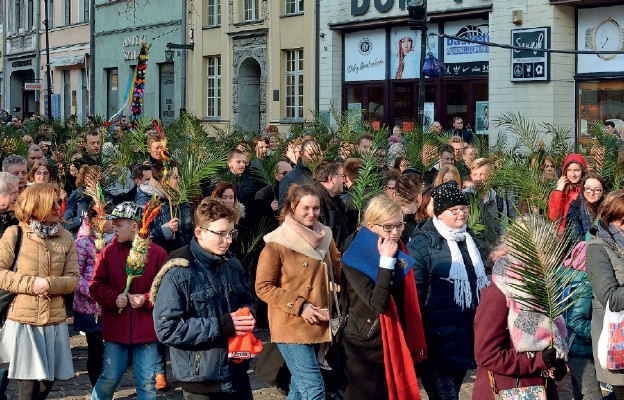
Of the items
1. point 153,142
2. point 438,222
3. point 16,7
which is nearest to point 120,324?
point 438,222

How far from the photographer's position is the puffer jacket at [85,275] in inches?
316

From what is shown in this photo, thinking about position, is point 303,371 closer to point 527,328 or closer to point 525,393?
point 525,393

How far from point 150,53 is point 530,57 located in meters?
19.0

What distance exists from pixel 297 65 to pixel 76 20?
18208mm

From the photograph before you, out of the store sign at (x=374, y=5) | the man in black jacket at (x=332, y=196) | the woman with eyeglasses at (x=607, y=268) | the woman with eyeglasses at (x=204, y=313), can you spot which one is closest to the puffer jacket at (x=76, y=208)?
the man in black jacket at (x=332, y=196)

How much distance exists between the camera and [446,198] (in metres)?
6.47

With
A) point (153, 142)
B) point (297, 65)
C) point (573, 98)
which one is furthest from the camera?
point (297, 65)

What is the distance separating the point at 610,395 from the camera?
21.8 feet

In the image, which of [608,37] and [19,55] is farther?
[19,55]

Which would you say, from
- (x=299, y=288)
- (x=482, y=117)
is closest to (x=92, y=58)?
(x=482, y=117)

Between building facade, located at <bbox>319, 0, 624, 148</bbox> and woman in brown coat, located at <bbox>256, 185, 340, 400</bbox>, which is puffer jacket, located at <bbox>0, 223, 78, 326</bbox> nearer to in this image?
woman in brown coat, located at <bbox>256, 185, 340, 400</bbox>

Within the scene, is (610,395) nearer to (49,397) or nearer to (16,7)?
(49,397)

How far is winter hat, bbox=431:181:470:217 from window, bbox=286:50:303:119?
25.0 meters

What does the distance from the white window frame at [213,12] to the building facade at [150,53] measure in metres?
0.83
